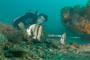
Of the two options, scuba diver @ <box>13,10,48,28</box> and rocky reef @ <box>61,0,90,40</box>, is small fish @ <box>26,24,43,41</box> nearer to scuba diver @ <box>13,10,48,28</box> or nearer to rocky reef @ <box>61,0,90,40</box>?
rocky reef @ <box>61,0,90,40</box>

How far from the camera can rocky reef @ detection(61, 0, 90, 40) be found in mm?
8625

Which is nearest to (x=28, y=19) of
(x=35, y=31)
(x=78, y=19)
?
(x=78, y=19)

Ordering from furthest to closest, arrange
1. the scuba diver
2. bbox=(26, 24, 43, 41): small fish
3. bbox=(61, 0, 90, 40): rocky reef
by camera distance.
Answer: the scuba diver, bbox=(61, 0, 90, 40): rocky reef, bbox=(26, 24, 43, 41): small fish

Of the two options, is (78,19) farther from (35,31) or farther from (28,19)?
(35,31)

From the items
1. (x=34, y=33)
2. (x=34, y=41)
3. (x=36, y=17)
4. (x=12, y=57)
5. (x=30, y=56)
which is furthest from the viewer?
(x=36, y=17)

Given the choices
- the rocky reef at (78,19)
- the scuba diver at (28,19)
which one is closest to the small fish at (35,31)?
the rocky reef at (78,19)

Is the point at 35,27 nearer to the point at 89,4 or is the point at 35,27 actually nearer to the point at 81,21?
the point at 81,21

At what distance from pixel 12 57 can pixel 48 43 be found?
9.77ft

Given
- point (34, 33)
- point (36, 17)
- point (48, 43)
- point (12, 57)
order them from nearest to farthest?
point (12, 57), point (34, 33), point (48, 43), point (36, 17)

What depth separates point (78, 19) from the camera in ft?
29.1

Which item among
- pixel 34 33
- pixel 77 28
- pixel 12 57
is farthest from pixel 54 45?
pixel 77 28

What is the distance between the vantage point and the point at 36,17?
998cm

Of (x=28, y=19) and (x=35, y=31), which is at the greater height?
(x=28, y=19)

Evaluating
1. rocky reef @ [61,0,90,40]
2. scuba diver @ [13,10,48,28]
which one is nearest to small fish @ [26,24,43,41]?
rocky reef @ [61,0,90,40]
